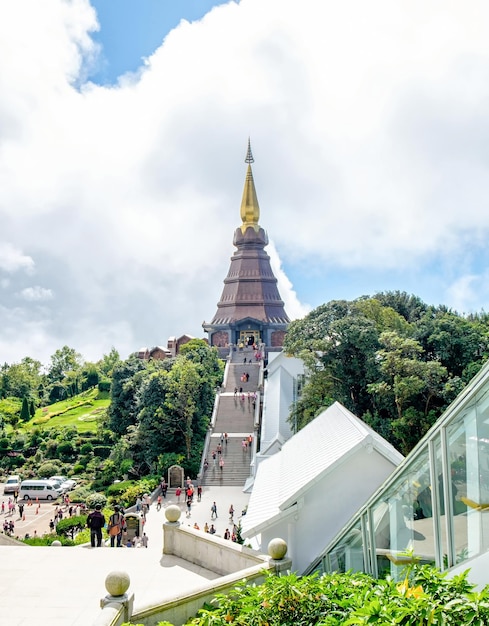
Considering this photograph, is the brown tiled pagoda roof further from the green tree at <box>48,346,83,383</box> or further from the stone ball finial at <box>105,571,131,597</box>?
the stone ball finial at <box>105,571,131,597</box>

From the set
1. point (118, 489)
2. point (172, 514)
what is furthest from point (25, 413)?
point (172, 514)

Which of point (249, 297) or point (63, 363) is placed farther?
point (63, 363)

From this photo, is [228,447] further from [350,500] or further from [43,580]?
[43,580]

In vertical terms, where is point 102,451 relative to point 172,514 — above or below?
above

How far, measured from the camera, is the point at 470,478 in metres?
5.60

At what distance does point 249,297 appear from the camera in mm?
60406

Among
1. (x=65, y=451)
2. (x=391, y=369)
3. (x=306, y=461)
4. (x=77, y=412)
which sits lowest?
(x=306, y=461)

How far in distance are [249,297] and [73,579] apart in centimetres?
5090

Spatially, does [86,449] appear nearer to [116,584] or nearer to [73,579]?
[73,579]

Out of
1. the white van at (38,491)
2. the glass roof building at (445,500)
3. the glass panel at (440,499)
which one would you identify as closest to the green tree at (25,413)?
the white van at (38,491)

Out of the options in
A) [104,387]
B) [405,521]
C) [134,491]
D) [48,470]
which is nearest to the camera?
[405,521]

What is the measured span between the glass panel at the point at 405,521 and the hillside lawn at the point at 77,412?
48320 millimetres

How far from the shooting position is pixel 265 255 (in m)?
63.8

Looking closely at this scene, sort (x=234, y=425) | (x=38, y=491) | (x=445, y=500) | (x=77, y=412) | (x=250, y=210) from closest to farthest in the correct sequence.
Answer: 1. (x=445, y=500)
2. (x=38, y=491)
3. (x=234, y=425)
4. (x=77, y=412)
5. (x=250, y=210)
